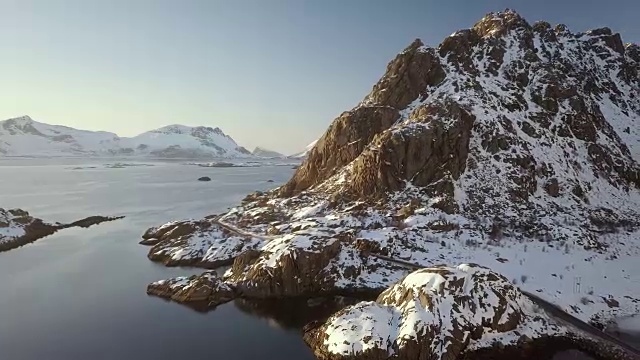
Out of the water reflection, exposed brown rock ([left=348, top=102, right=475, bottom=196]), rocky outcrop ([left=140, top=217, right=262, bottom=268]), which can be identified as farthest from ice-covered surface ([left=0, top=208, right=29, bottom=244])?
exposed brown rock ([left=348, top=102, right=475, bottom=196])

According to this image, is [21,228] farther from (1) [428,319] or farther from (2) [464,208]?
(2) [464,208]

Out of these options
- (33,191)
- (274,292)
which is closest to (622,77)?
(274,292)

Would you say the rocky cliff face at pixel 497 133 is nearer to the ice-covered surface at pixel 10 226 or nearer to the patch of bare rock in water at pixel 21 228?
the patch of bare rock in water at pixel 21 228

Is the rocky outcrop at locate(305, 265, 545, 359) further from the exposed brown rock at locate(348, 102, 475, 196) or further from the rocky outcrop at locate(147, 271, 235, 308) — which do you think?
the exposed brown rock at locate(348, 102, 475, 196)

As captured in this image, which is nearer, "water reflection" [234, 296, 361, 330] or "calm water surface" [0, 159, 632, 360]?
"calm water surface" [0, 159, 632, 360]

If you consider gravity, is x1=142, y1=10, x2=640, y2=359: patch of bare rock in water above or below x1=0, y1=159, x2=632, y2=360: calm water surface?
above

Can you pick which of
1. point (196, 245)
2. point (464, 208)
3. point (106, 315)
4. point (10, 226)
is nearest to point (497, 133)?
point (464, 208)
